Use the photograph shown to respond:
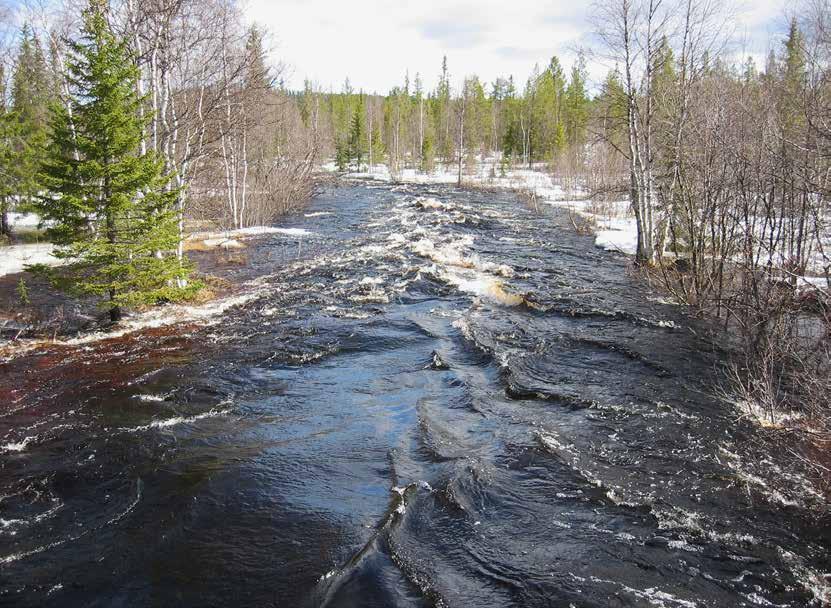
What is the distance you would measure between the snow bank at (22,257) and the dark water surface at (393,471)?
9493mm

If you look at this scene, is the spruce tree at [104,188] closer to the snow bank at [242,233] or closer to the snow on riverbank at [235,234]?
the snow on riverbank at [235,234]

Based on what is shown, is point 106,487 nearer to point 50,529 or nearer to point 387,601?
point 50,529

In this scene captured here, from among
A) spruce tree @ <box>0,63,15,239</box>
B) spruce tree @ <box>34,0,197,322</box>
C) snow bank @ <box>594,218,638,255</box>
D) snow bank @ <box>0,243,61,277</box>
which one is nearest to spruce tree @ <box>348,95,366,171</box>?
snow bank @ <box>594,218,638,255</box>

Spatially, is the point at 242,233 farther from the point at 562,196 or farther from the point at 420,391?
the point at 562,196

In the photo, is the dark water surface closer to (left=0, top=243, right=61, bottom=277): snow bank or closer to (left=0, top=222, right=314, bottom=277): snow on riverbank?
(left=0, top=222, right=314, bottom=277): snow on riverbank

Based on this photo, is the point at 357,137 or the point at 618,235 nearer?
the point at 618,235

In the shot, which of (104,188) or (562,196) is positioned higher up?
(562,196)

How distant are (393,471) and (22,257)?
1897 centimetres

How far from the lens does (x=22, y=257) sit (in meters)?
19.4

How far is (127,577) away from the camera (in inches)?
198

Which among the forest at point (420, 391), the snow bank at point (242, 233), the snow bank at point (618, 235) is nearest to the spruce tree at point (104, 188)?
the forest at point (420, 391)

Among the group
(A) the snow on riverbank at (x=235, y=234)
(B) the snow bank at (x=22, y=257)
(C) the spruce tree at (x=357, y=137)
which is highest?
(C) the spruce tree at (x=357, y=137)

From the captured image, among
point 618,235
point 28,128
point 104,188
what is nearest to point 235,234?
point 28,128

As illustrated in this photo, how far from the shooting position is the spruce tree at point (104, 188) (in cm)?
1066
